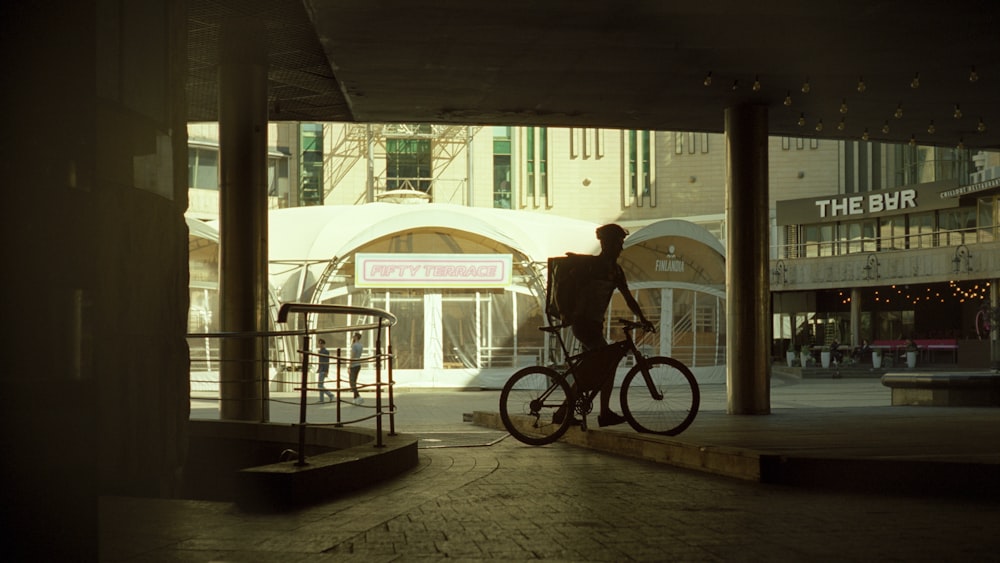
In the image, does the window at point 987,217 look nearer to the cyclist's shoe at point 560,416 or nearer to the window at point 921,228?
the window at point 921,228

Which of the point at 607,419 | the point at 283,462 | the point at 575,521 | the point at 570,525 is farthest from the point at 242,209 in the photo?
the point at 570,525

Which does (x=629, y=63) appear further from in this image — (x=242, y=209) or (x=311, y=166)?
(x=311, y=166)

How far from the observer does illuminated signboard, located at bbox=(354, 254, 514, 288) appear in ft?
109

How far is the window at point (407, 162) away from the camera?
59.8 meters

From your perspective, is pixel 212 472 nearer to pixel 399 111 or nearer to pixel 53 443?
→ pixel 399 111

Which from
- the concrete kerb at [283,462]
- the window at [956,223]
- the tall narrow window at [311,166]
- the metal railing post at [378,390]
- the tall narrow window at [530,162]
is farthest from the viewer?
the tall narrow window at [311,166]

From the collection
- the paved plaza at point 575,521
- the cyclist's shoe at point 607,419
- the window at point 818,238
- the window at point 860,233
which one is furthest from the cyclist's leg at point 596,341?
the window at point 818,238

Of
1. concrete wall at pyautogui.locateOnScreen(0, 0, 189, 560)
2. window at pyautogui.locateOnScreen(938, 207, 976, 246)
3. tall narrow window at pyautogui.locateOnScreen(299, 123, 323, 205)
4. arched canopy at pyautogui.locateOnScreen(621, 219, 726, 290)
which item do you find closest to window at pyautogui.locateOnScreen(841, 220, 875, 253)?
window at pyautogui.locateOnScreen(938, 207, 976, 246)

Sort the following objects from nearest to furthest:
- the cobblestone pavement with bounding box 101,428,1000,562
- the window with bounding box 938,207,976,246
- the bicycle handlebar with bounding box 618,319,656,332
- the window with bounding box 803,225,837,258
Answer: the cobblestone pavement with bounding box 101,428,1000,562, the bicycle handlebar with bounding box 618,319,656,332, the window with bounding box 938,207,976,246, the window with bounding box 803,225,837,258

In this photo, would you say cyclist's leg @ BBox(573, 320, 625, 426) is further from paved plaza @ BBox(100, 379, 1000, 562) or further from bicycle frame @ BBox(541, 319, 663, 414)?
paved plaza @ BBox(100, 379, 1000, 562)

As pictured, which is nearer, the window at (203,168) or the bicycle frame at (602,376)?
the bicycle frame at (602,376)

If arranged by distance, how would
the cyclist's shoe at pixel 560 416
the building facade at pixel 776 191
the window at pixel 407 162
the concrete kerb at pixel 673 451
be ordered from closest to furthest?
1. the concrete kerb at pixel 673 451
2. the cyclist's shoe at pixel 560 416
3. the building facade at pixel 776 191
4. the window at pixel 407 162

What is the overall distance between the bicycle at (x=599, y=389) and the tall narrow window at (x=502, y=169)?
2006 inches

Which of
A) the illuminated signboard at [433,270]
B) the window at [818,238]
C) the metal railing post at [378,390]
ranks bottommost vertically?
the metal railing post at [378,390]
